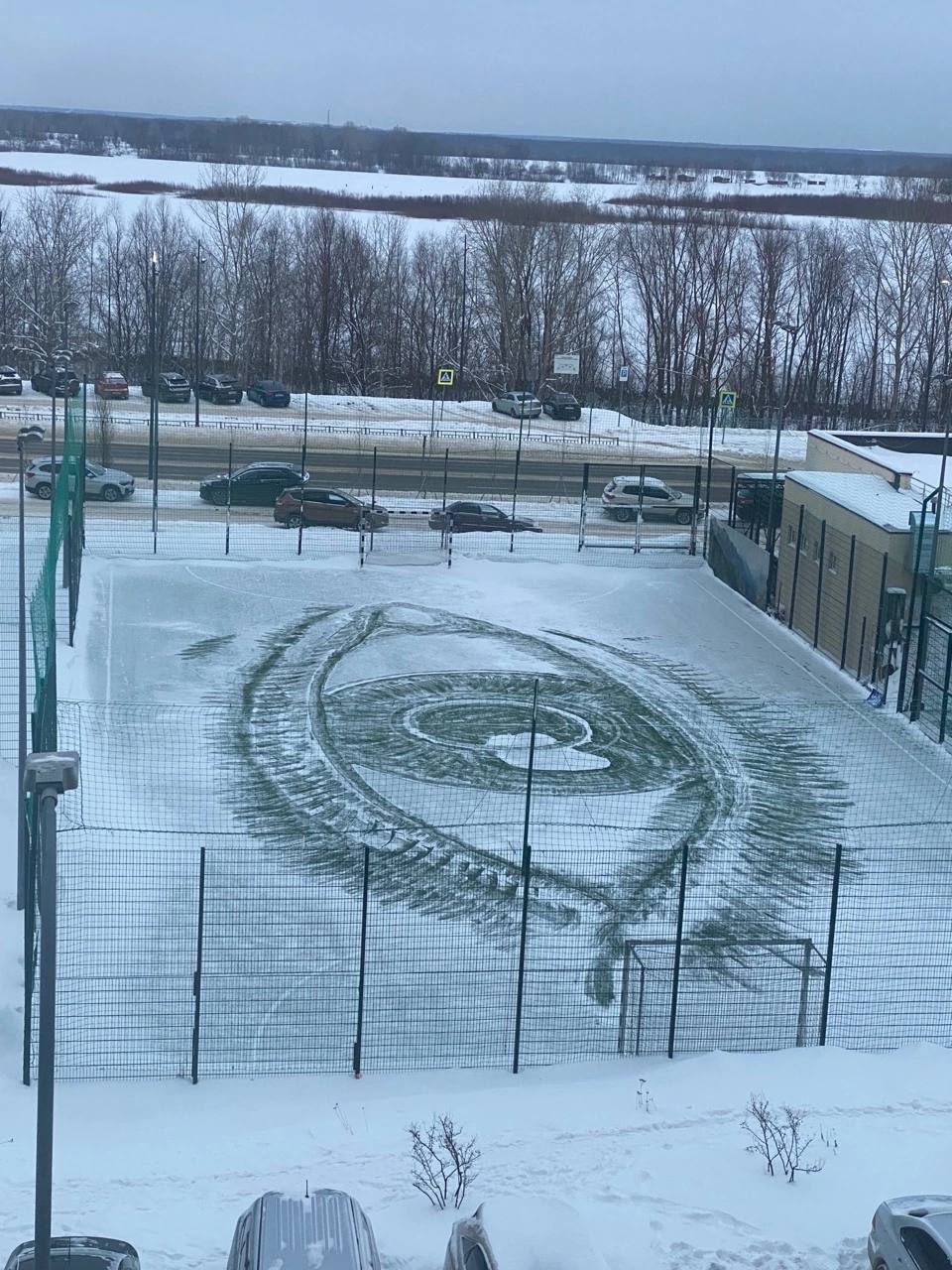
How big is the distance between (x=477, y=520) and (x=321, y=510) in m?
3.38

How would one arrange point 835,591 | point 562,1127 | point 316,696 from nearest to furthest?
point 562,1127
point 316,696
point 835,591

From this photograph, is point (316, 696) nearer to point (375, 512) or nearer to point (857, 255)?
point (375, 512)

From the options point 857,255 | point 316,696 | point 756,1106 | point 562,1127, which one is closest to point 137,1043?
point 562,1127

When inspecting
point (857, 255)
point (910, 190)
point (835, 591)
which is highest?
point (910, 190)

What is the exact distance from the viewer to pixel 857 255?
232 ft

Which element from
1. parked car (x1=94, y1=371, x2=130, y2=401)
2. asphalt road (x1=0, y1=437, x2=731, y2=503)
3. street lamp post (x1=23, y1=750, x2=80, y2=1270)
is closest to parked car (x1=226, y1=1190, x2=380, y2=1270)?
street lamp post (x1=23, y1=750, x2=80, y2=1270)

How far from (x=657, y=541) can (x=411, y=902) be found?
19983 millimetres

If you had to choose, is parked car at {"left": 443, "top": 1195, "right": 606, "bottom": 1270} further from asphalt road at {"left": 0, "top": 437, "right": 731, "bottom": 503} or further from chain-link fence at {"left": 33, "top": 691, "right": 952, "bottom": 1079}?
asphalt road at {"left": 0, "top": 437, "right": 731, "bottom": 503}

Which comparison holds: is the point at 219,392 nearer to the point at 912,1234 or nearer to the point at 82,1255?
the point at 82,1255

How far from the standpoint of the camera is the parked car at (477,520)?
32062 mm

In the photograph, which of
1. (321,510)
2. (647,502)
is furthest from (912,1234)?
(647,502)

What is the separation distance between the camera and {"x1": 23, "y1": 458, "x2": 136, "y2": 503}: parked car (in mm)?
33375

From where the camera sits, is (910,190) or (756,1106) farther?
(910,190)

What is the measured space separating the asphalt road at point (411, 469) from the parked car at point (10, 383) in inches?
369
